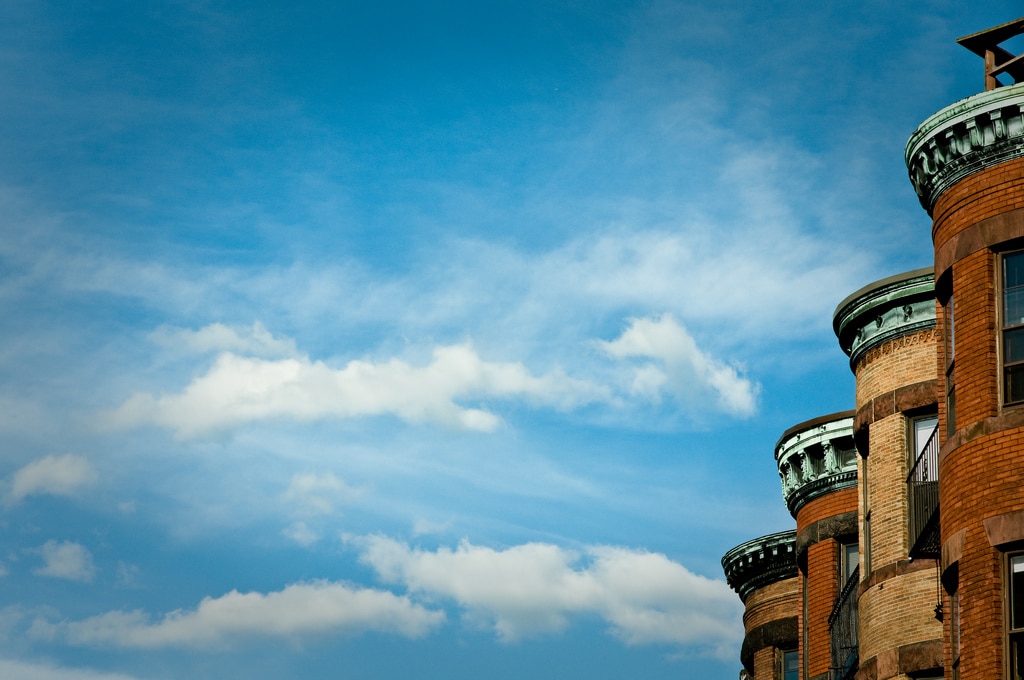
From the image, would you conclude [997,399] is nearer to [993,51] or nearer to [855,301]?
[993,51]

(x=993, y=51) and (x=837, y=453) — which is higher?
(x=993, y=51)

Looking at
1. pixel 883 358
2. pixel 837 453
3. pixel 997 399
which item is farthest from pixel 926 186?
pixel 837 453

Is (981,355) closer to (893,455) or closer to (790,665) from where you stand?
(893,455)

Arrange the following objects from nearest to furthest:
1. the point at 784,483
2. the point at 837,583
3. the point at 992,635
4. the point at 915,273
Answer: the point at 992,635 < the point at 915,273 < the point at 837,583 < the point at 784,483

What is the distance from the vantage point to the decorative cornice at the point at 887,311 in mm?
28953

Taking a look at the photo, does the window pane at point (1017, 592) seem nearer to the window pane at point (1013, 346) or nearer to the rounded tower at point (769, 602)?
the window pane at point (1013, 346)

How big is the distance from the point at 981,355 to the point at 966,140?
3.13 m

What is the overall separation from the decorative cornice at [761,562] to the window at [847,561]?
24.5 feet

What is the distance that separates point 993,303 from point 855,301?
8441 mm

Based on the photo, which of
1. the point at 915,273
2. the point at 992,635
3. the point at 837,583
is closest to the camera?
the point at 992,635

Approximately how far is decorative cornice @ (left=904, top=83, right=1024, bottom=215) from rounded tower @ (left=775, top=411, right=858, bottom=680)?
10.9 m

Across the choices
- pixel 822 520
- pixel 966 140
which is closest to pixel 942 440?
pixel 966 140

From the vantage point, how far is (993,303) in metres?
21.8

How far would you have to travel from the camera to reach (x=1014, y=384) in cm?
2133
